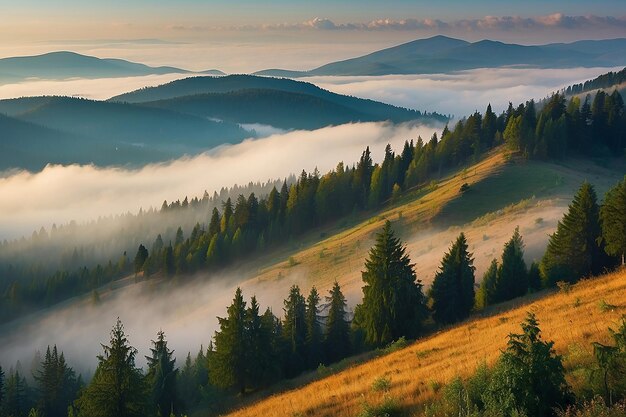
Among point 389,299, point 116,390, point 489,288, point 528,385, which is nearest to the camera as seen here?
point 528,385

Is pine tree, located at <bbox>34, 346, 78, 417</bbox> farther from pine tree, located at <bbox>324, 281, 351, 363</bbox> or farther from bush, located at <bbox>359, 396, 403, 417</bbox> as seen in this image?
bush, located at <bbox>359, 396, 403, 417</bbox>

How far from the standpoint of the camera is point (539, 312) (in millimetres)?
29016

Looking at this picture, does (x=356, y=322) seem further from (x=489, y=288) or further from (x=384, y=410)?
(x=384, y=410)

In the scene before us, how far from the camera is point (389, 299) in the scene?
4291 cm

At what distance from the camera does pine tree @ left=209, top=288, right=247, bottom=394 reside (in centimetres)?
4172

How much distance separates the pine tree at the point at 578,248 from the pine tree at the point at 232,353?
2686 centimetres

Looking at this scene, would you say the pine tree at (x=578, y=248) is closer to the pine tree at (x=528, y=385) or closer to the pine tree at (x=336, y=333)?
the pine tree at (x=336, y=333)

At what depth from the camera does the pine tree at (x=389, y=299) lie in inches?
1683

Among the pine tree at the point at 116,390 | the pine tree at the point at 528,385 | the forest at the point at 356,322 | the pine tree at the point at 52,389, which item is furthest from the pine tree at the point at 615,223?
the pine tree at the point at 52,389

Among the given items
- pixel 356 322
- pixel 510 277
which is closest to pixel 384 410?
pixel 356 322

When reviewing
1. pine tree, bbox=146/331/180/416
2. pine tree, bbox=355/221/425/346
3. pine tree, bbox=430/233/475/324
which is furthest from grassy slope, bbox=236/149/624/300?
pine tree, bbox=146/331/180/416

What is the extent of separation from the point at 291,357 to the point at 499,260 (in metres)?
28.4

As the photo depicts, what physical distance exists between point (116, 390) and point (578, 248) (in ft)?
128

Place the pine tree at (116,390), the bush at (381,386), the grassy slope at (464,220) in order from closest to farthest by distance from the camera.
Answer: the bush at (381,386), the pine tree at (116,390), the grassy slope at (464,220)
